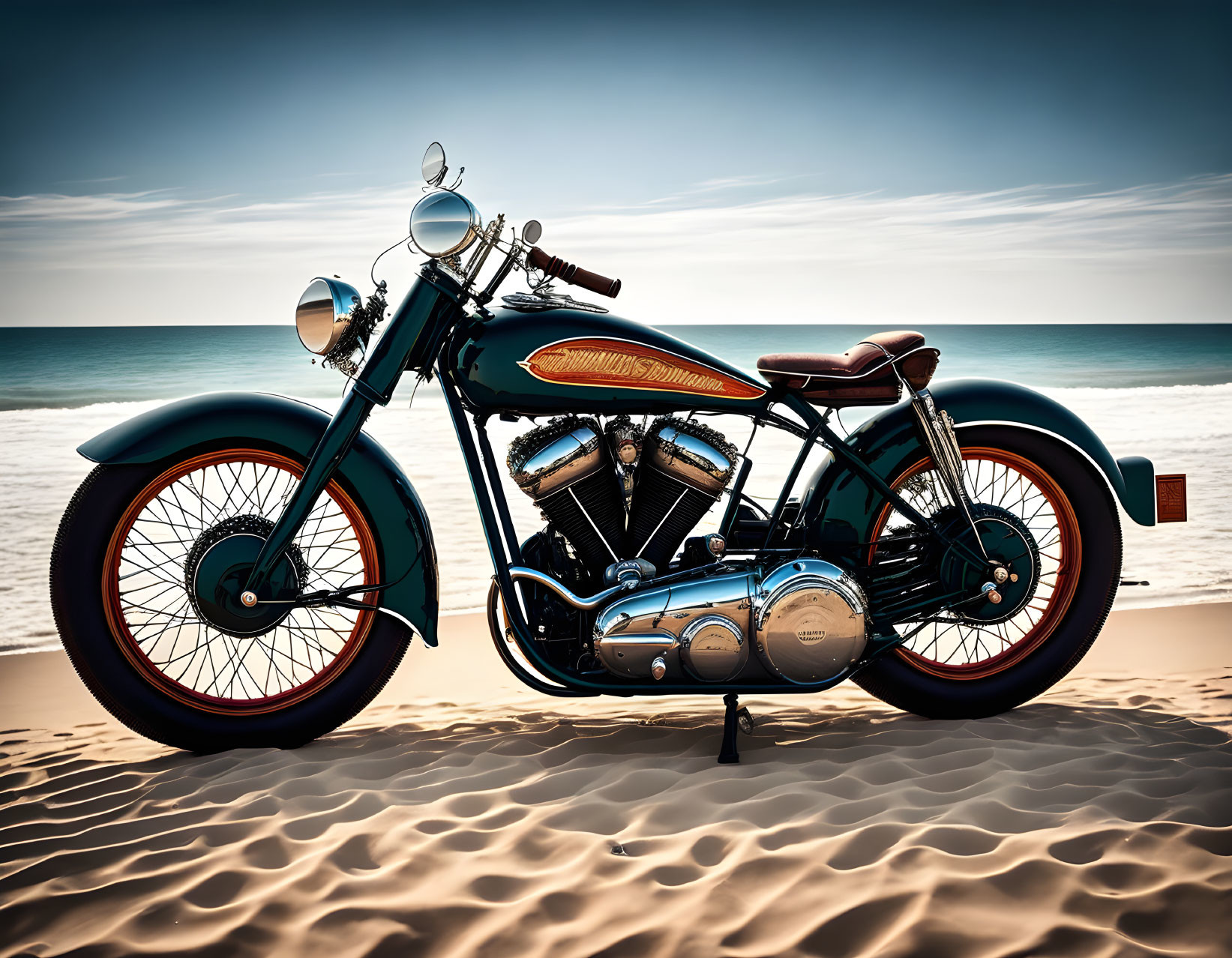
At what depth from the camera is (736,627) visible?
9.81 feet

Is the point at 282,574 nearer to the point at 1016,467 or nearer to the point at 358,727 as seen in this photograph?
the point at 358,727

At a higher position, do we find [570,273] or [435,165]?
[435,165]

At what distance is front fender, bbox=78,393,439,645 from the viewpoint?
3.11 m

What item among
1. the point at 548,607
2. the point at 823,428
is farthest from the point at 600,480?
the point at 823,428

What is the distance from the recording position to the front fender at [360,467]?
10.2 feet

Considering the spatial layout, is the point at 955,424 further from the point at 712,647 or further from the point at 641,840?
the point at 641,840

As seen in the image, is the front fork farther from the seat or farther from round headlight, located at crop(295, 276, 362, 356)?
the seat

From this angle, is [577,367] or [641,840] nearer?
[641,840]

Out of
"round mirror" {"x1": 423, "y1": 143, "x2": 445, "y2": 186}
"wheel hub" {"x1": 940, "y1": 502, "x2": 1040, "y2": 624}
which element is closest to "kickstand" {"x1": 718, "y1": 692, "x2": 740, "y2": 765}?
"wheel hub" {"x1": 940, "y1": 502, "x2": 1040, "y2": 624}

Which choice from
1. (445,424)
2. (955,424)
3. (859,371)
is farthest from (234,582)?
(445,424)

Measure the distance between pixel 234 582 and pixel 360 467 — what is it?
545mm

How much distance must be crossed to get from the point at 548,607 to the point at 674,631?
1.37 feet

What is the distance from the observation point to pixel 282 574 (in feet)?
10.2

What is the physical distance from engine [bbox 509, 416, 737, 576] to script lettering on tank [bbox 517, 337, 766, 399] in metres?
0.13
